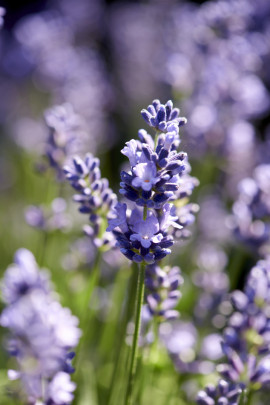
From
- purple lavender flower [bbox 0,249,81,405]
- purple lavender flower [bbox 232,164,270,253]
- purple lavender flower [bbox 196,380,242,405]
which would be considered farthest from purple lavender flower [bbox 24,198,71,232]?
purple lavender flower [bbox 196,380,242,405]

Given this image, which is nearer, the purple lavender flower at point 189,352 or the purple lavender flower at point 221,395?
the purple lavender flower at point 221,395

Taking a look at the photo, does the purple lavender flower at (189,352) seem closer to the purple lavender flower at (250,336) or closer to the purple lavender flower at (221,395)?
the purple lavender flower at (250,336)

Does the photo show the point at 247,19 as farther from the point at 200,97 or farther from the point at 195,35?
the point at 200,97

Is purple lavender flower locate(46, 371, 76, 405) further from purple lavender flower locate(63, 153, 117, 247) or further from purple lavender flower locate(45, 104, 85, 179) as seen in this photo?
purple lavender flower locate(45, 104, 85, 179)

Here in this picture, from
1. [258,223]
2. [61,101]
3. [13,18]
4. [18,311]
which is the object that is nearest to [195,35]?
[61,101]

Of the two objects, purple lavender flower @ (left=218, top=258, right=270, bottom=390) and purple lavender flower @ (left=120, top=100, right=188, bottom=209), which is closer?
purple lavender flower @ (left=120, top=100, right=188, bottom=209)

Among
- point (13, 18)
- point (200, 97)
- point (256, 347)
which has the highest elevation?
point (13, 18)

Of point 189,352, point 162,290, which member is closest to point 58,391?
point 162,290

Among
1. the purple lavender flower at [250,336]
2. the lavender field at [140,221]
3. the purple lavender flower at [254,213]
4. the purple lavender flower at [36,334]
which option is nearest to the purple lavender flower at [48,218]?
the lavender field at [140,221]
